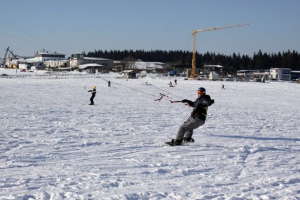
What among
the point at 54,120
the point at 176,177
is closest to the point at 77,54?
the point at 54,120

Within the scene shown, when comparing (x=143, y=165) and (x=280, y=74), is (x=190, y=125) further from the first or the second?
(x=280, y=74)

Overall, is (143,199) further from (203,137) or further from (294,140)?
(294,140)

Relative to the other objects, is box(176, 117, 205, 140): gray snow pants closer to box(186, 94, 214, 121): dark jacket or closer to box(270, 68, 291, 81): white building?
box(186, 94, 214, 121): dark jacket

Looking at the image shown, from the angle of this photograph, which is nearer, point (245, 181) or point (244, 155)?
point (245, 181)

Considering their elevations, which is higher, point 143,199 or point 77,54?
point 77,54

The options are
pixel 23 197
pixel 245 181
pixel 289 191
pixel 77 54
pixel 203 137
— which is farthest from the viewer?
pixel 77 54

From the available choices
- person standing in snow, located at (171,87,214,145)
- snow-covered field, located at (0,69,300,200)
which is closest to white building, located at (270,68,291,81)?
snow-covered field, located at (0,69,300,200)

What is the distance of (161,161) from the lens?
7223mm

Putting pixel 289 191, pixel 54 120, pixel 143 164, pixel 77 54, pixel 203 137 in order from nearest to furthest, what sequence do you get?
pixel 289 191, pixel 143 164, pixel 203 137, pixel 54 120, pixel 77 54

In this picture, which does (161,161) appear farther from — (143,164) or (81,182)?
(81,182)

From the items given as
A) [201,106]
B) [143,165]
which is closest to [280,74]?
[201,106]

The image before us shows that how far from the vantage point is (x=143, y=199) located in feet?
16.2

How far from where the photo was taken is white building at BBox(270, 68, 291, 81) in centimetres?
10569

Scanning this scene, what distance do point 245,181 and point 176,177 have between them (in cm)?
126
